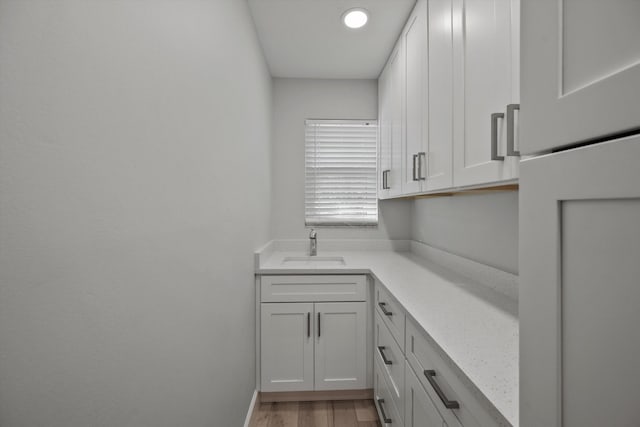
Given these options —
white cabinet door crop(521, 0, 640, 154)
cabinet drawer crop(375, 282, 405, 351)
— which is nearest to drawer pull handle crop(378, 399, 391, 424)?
cabinet drawer crop(375, 282, 405, 351)

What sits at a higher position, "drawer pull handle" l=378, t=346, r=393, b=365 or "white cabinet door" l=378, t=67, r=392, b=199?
"white cabinet door" l=378, t=67, r=392, b=199

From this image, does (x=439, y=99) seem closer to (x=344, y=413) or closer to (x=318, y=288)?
(x=318, y=288)

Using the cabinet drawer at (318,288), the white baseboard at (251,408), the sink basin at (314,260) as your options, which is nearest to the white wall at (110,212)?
the white baseboard at (251,408)

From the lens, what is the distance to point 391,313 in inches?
62.5

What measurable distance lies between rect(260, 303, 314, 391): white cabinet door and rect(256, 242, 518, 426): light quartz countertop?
0.89 feet

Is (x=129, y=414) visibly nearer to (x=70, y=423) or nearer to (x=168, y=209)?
(x=70, y=423)

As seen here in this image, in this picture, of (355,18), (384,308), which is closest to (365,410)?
(384,308)

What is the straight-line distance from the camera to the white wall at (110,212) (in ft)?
1.42

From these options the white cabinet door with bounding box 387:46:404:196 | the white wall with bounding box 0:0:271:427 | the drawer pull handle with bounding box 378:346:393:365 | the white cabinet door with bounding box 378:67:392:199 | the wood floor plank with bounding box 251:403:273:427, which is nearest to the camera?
the white wall with bounding box 0:0:271:427

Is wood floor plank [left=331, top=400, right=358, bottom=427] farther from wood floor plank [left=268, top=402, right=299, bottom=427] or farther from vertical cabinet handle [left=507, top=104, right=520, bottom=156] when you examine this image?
vertical cabinet handle [left=507, top=104, right=520, bottom=156]

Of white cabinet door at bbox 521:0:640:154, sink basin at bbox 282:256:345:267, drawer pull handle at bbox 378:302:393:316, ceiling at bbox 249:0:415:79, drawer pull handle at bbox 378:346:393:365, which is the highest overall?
ceiling at bbox 249:0:415:79

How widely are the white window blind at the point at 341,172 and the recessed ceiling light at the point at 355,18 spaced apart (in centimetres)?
97

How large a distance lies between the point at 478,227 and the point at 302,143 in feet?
5.59

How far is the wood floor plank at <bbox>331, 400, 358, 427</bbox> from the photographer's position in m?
1.96
